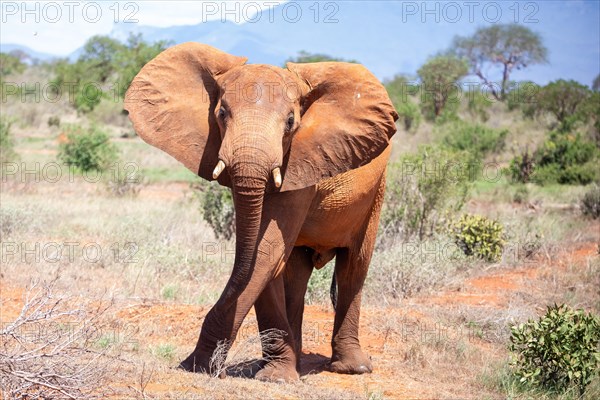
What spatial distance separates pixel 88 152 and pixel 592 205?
34.7ft

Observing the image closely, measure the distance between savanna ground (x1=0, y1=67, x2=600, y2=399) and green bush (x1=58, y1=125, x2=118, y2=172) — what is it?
8.57 ft

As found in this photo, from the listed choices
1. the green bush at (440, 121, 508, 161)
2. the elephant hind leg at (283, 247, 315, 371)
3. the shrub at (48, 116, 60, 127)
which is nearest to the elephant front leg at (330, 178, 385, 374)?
the elephant hind leg at (283, 247, 315, 371)

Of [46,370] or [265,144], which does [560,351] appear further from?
[46,370]

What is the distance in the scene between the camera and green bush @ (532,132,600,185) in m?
19.6

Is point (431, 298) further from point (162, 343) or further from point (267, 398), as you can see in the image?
point (267, 398)

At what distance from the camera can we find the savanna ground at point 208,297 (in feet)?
18.0

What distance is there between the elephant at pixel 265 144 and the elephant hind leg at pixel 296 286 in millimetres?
228

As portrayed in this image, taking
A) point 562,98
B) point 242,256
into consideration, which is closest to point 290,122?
point 242,256

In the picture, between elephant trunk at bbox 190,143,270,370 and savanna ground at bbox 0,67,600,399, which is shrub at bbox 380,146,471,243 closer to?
savanna ground at bbox 0,67,600,399

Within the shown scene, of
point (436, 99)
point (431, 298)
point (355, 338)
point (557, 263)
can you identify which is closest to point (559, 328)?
point (355, 338)

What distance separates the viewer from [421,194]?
40.7 feet

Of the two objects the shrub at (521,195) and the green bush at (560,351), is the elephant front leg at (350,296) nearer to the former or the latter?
the green bush at (560,351)

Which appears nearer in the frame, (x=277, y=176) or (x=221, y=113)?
(x=277, y=176)

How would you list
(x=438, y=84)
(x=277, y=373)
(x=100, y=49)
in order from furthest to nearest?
(x=100, y=49), (x=438, y=84), (x=277, y=373)
